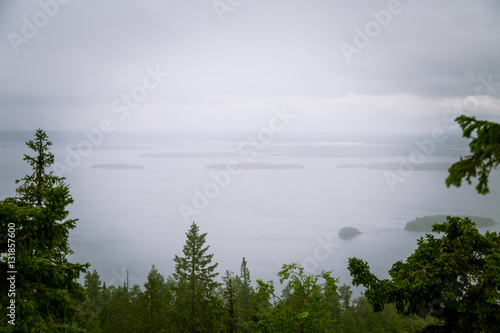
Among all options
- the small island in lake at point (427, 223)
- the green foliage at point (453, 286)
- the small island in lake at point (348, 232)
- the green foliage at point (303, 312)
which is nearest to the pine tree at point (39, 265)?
the green foliage at point (453, 286)

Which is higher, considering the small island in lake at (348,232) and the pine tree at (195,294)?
the small island in lake at (348,232)

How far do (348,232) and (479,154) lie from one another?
196 m

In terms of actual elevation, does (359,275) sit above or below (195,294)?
above

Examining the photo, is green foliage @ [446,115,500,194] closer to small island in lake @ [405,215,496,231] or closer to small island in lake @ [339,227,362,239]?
small island in lake @ [339,227,362,239]

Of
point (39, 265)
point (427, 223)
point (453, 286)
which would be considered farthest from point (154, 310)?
point (427, 223)

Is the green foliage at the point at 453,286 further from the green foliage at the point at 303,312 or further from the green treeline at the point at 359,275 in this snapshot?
the green foliage at the point at 303,312

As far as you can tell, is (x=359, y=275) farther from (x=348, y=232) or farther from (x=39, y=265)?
(x=348, y=232)

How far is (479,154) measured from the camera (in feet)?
15.5

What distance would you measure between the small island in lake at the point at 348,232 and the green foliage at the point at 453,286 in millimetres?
183266

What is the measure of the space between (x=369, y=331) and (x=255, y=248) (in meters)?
143

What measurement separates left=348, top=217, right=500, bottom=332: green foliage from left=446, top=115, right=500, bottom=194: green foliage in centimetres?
537

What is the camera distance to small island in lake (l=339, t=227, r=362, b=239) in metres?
186

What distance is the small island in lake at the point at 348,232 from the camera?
7327 inches

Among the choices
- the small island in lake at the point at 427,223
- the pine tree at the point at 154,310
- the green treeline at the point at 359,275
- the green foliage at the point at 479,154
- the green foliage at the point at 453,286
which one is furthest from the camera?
the small island in lake at the point at 427,223
